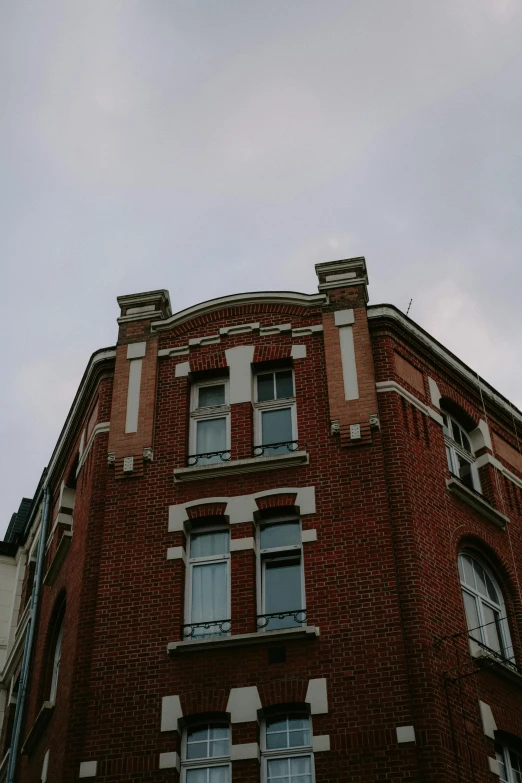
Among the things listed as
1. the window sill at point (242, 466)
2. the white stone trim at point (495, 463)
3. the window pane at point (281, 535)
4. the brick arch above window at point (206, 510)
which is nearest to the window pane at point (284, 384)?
the window sill at point (242, 466)

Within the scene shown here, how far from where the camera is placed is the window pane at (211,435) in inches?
902

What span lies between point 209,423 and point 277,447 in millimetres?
1824

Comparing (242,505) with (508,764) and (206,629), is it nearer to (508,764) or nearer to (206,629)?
(206,629)

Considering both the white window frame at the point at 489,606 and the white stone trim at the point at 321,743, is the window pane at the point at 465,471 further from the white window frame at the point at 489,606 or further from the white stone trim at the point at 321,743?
the white stone trim at the point at 321,743

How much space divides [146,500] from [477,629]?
21.8 ft

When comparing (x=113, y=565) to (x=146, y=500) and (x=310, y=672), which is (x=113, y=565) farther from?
(x=310, y=672)

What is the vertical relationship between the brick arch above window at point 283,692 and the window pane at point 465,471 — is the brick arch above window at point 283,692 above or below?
below

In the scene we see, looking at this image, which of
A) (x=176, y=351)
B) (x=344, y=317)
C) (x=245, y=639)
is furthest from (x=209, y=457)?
(x=245, y=639)

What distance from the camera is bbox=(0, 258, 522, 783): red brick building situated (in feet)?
61.3

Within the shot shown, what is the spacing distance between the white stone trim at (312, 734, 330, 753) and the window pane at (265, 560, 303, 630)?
2227 mm

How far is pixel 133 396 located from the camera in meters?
23.6

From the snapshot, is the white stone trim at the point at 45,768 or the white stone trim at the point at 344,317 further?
the white stone trim at the point at 344,317

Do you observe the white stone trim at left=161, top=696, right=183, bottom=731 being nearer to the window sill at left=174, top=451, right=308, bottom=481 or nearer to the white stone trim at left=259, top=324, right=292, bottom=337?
the window sill at left=174, top=451, right=308, bottom=481

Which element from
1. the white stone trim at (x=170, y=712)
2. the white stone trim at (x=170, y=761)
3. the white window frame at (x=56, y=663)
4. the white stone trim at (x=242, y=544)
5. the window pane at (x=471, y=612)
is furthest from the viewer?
the white window frame at (x=56, y=663)
